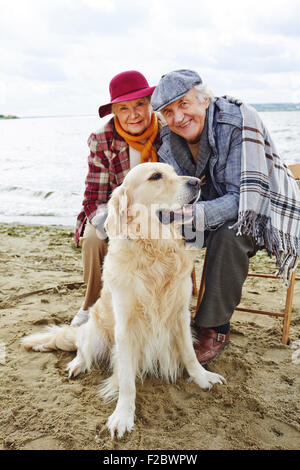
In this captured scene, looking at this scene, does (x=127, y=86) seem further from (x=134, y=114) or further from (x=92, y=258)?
(x=92, y=258)

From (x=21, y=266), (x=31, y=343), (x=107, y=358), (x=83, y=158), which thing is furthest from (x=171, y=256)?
(x=83, y=158)

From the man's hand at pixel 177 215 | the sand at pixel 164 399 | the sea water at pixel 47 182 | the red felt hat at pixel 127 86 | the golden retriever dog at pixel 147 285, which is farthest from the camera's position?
the sea water at pixel 47 182

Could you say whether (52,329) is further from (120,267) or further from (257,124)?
(257,124)

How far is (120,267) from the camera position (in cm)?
206

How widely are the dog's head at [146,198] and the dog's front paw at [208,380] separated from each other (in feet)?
2.86

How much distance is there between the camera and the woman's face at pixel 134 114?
8.65 feet

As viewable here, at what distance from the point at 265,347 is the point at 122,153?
1.70 m

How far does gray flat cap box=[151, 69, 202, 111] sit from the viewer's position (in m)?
2.23

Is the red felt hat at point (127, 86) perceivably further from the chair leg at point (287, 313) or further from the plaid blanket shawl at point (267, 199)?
the chair leg at point (287, 313)

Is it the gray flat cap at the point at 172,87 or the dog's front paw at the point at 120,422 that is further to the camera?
the gray flat cap at the point at 172,87

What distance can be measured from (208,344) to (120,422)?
831mm

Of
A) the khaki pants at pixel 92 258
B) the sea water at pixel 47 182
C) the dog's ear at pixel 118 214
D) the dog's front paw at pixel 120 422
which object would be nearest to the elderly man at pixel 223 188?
the dog's ear at pixel 118 214
